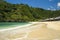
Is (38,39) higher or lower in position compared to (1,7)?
lower

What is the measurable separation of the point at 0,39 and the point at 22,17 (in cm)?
7238

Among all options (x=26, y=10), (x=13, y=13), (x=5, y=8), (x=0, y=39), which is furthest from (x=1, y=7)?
(x=0, y=39)

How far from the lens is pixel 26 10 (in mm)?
94125

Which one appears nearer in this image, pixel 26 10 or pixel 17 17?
pixel 17 17

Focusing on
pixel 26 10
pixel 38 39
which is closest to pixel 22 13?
pixel 26 10

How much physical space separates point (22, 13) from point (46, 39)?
78.7 m

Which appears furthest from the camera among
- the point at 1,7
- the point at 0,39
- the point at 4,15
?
the point at 1,7

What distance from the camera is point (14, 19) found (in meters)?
76.9

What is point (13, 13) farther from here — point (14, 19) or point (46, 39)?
point (46, 39)

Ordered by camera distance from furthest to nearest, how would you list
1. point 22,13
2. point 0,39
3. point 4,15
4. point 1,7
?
1. point 22,13
2. point 1,7
3. point 4,15
4. point 0,39

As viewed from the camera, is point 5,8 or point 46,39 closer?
point 46,39

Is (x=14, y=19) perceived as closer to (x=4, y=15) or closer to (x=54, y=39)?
(x=4, y=15)

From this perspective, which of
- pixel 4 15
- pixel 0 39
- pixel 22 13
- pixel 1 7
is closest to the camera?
pixel 0 39

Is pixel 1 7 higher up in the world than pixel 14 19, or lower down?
higher up
